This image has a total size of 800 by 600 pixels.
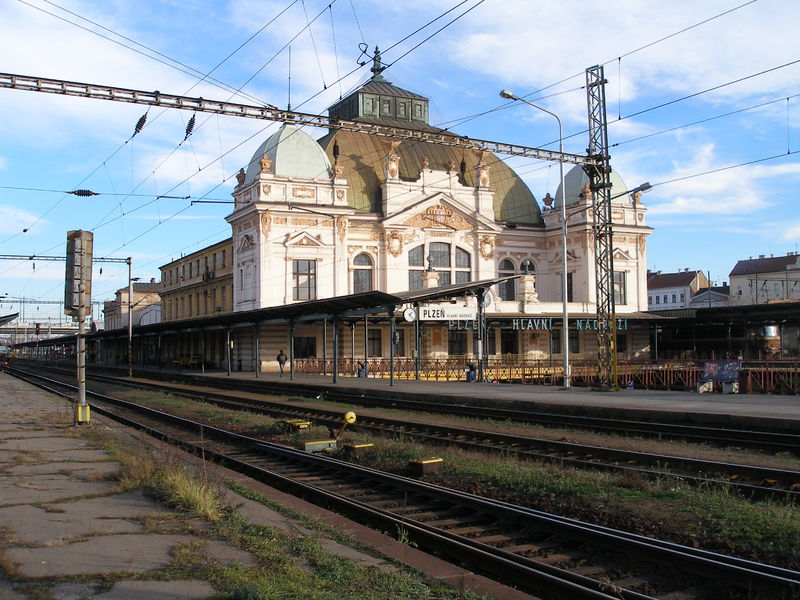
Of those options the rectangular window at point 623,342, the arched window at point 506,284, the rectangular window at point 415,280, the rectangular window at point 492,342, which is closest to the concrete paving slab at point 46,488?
the rectangular window at point 415,280

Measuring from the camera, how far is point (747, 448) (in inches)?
549

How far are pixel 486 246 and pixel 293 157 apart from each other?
17012 mm

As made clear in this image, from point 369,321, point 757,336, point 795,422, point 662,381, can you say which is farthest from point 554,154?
point 757,336

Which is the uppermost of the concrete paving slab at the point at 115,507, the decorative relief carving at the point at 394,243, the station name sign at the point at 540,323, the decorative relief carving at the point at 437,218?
the decorative relief carving at the point at 437,218

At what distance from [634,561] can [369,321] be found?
1682 inches

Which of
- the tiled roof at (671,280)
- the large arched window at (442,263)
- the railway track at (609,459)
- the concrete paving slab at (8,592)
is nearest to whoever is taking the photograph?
the concrete paving slab at (8,592)

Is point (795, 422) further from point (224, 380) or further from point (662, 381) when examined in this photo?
point (224, 380)

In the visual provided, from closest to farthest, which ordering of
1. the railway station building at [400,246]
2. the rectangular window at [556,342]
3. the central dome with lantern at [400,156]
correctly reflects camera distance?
the railway station building at [400,246]
the rectangular window at [556,342]
the central dome with lantern at [400,156]

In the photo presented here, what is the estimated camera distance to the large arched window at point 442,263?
56.9m

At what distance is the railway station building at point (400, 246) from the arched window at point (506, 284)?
200mm

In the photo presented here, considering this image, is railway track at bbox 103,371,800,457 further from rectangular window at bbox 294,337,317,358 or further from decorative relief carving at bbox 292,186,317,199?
decorative relief carving at bbox 292,186,317,199

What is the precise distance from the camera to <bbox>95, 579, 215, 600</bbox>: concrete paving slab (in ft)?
Answer: 17.5

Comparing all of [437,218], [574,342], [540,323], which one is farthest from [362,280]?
[574,342]

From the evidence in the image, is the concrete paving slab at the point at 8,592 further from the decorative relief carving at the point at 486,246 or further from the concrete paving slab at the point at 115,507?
the decorative relief carving at the point at 486,246
